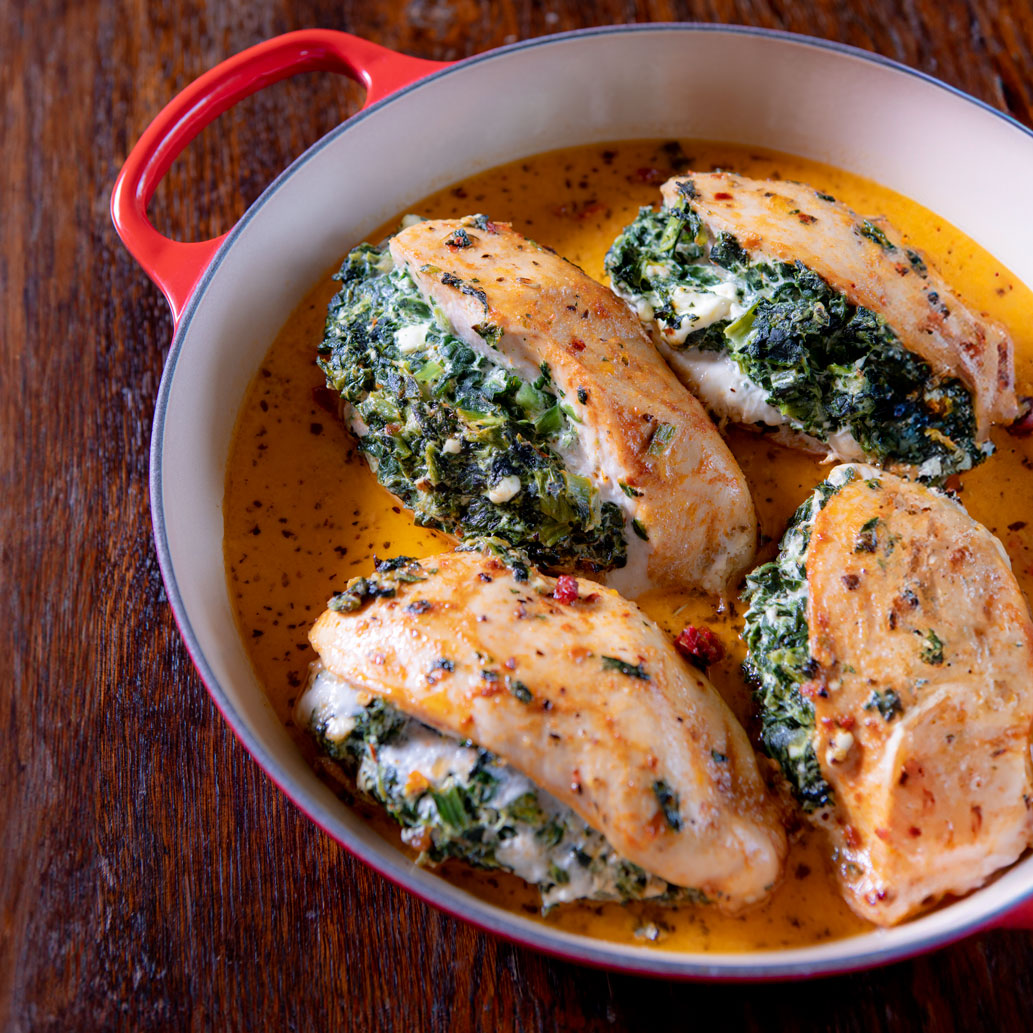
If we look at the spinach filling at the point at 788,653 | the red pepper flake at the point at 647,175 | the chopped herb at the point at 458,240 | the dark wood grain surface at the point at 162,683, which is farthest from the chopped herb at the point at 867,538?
the red pepper flake at the point at 647,175

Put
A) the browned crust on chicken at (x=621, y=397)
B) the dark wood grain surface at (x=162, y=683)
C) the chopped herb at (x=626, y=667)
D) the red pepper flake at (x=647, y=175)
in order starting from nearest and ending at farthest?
the chopped herb at (x=626, y=667)
the dark wood grain surface at (x=162, y=683)
the browned crust on chicken at (x=621, y=397)
the red pepper flake at (x=647, y=175)

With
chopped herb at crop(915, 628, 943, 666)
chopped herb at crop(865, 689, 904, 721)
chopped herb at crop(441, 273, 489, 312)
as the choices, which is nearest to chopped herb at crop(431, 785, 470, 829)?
chopped herb at crop(865, 689, 904, 721)

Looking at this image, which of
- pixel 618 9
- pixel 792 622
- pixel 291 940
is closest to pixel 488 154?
pixel 618 9

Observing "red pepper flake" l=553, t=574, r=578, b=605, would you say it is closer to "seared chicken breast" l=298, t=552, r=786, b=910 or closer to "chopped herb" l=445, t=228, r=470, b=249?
"seared chicken breast" l=298, t=552, r=786, b=910

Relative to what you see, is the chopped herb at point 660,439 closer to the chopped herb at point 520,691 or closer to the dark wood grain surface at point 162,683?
the chopped herb at point 520,691

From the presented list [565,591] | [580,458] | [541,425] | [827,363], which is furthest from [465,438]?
[827,363]
